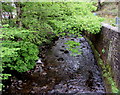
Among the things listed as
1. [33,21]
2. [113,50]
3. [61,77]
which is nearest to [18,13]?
[33,21]

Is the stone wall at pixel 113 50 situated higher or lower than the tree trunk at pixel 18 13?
lower

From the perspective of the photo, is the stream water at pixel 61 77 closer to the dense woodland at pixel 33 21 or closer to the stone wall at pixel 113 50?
the dense woodland at pixel 33 21

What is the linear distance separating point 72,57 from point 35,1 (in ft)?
13.0

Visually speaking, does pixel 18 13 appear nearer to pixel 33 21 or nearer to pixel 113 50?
pixel 33 21

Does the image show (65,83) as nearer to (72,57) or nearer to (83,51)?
(72,57)

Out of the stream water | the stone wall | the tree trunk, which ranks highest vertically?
the tree trunk

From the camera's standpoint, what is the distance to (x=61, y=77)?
18.0 feet

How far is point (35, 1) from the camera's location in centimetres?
489

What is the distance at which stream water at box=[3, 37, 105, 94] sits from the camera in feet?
15.4

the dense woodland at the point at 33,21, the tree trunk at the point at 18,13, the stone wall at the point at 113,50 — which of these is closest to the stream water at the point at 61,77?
the dense woodland at the point at 33,21

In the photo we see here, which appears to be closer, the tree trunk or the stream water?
the stream water

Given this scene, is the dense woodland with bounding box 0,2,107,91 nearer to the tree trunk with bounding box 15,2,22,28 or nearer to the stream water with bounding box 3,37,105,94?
the tree trunk with bounding box 15,2,22,28

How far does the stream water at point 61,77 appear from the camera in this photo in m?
4.70

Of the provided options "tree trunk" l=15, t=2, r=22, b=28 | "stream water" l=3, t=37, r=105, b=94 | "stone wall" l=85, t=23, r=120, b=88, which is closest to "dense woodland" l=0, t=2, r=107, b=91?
"tree trunk" l=15, t=2, r=22, b=28
